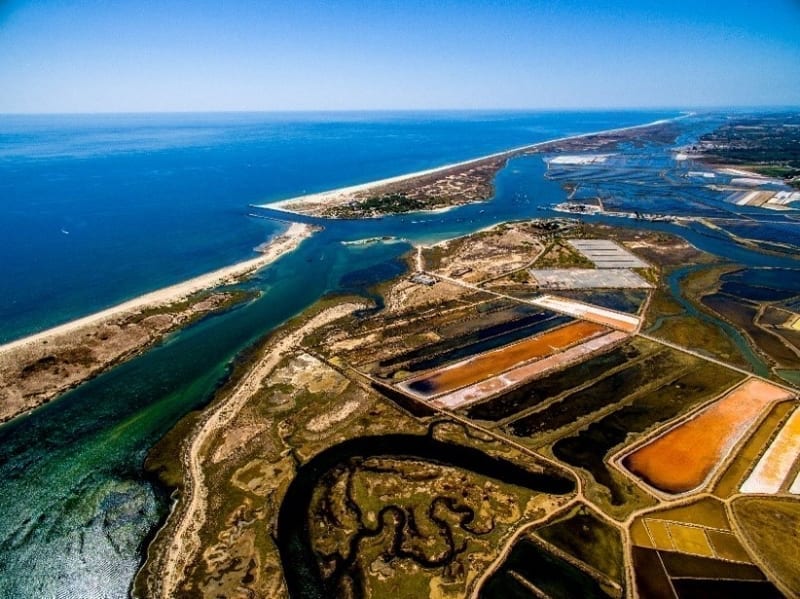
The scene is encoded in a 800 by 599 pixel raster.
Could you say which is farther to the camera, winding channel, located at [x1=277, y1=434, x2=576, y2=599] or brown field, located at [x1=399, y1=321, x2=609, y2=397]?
brown field, located at [x1=399, y1=321, x2=609, y2=397]

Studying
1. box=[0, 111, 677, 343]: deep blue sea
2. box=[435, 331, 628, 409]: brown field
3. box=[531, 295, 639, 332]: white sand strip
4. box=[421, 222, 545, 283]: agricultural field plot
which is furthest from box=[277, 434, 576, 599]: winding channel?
box=[0, 111, 677, 343]: deep blue sea

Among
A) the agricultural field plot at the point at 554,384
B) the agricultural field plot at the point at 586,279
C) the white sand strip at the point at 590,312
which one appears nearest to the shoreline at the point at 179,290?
the agricultural field plot at the point at 586,279

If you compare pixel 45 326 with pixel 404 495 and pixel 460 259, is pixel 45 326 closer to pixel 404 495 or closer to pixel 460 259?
pixel 404 495

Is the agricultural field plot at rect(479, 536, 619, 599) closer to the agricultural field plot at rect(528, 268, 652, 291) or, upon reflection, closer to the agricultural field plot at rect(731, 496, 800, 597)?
the agricultural field plot at rect(731, 496, 800, 597)

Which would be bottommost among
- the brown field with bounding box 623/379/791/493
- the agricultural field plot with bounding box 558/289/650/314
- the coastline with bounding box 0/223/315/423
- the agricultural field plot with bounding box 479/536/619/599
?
the agricultural field plot with bounding box 479/536/619/599

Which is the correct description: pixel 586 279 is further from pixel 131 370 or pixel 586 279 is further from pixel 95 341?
pixel 95 341

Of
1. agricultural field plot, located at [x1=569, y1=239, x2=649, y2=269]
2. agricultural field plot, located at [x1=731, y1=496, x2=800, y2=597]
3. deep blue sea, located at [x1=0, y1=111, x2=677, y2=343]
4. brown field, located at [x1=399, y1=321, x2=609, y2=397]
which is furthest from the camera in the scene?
agricultural field plot, located at [x1=569, y1=239, x2=649, y2=269]
